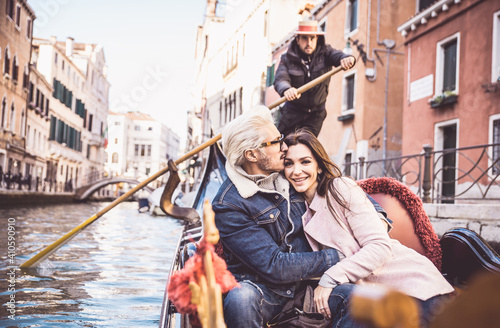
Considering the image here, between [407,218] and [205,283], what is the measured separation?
126 cm

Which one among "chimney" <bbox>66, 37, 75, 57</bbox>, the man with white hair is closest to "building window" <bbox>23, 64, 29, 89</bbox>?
"chimney" <bbox>66, 37, 75, 57</bbox>

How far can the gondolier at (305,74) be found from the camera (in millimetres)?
2865

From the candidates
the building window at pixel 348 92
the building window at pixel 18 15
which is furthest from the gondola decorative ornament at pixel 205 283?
the building window at pixel 18 15

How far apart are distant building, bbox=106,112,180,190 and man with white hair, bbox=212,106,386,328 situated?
45725mm

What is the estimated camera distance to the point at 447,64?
8336 millimetres

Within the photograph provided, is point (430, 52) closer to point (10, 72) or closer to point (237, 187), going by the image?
point (237, 187)

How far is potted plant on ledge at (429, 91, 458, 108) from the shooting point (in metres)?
7.79

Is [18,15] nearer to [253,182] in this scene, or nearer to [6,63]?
[6,63]

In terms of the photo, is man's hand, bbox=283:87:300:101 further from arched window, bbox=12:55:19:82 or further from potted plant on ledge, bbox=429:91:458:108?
arched window, bbox=12:55:19:82

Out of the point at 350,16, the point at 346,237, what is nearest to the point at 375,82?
the point at 350,16

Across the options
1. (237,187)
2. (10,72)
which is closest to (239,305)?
(237,187)

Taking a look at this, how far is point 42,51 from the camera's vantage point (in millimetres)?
22984

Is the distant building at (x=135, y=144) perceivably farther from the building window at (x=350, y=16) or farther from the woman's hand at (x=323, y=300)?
the woman's hand at (x=323, y=300)

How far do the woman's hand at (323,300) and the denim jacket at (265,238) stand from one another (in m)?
0.06
